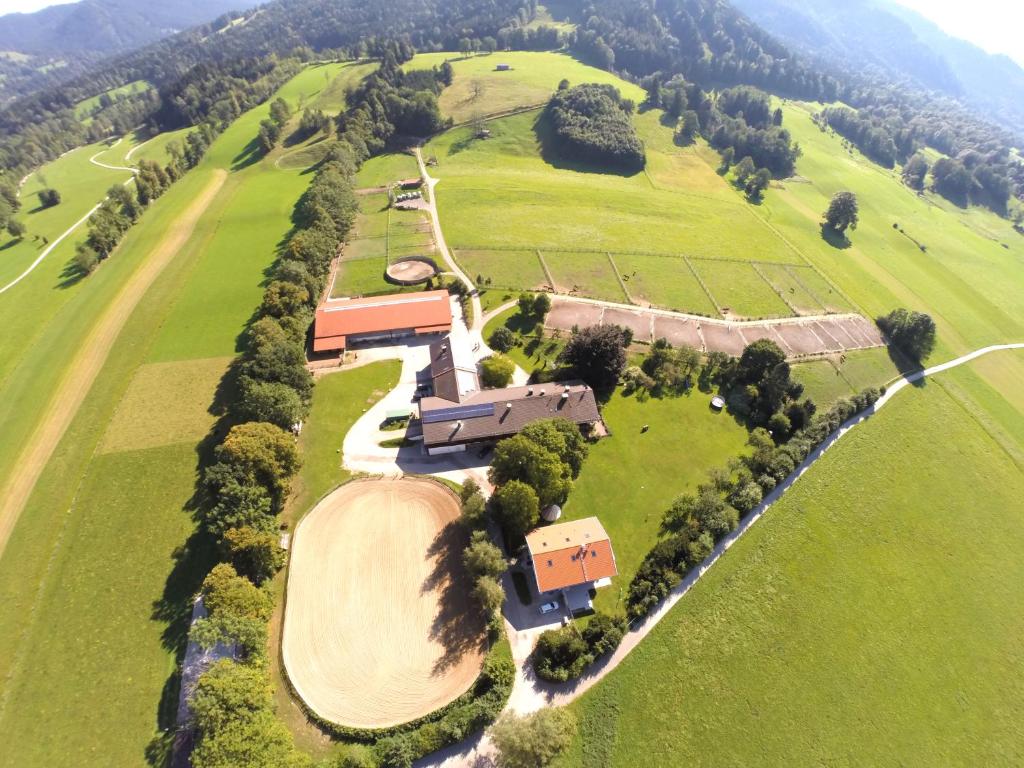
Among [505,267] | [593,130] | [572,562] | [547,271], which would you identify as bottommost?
[572,562]

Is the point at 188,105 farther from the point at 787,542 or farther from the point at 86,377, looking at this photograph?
the point at 787,542

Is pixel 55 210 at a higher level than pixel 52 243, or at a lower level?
higher

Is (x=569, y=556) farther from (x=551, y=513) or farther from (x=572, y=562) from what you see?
(x=551, y=513)

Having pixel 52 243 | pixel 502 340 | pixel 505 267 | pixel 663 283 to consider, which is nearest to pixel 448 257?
pixel 505 267

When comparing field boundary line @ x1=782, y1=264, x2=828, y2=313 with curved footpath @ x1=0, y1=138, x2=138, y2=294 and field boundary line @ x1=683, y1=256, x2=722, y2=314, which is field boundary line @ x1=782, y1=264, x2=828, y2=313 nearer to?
field boundary line @ x1=683, y1=256, x2=722, y2=314

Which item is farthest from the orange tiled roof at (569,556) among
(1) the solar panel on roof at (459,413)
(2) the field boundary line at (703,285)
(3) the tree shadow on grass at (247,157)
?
(3) the tree shadow on grass at (247,157)

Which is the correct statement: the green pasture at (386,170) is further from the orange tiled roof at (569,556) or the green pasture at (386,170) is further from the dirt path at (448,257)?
the orange tiled roof at (569,556)

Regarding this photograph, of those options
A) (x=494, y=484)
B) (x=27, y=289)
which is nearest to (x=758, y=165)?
(x=494, y=484)
